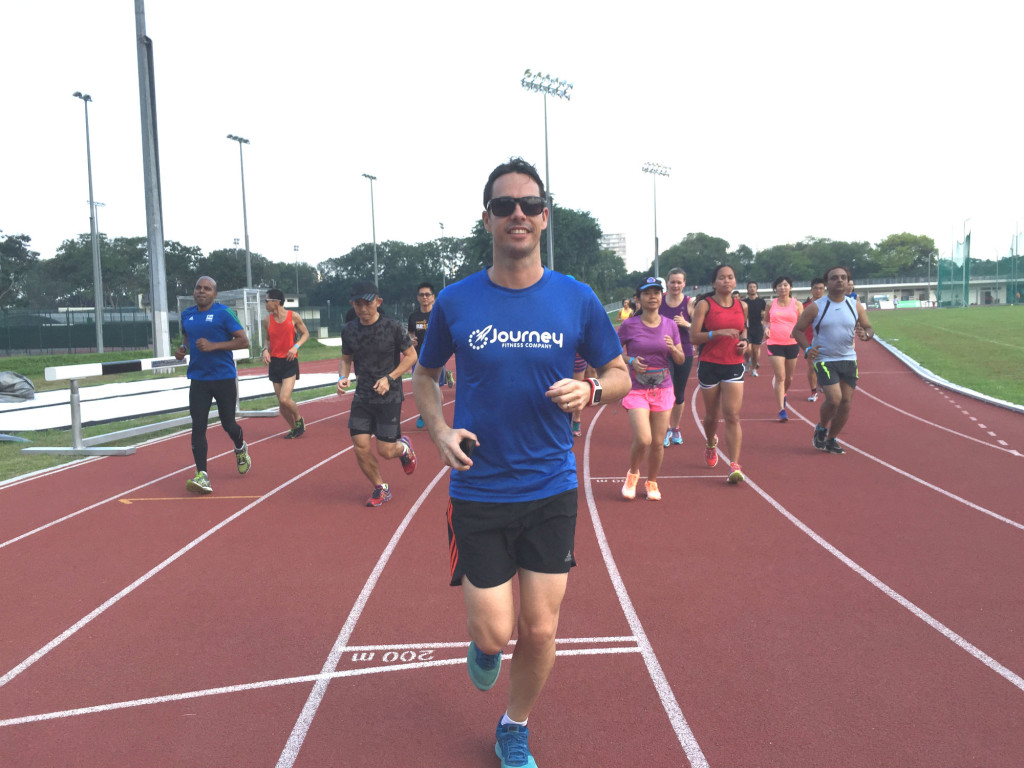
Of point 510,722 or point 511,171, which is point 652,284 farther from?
point 510,722

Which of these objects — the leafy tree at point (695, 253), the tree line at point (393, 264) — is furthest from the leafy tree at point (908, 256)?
the leafy tree at point (695, 253)

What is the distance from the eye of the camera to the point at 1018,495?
7.38 m

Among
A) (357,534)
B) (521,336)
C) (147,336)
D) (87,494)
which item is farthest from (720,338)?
(147,336)

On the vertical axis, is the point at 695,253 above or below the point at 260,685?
above

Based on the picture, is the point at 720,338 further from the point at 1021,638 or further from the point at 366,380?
the point at 1021,638

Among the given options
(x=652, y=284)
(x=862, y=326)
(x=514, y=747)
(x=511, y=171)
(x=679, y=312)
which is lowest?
(x=514, y=747)

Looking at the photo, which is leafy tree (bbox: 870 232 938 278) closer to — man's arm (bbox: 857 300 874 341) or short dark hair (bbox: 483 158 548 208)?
man's arm (bbox: 857 300 874 341)

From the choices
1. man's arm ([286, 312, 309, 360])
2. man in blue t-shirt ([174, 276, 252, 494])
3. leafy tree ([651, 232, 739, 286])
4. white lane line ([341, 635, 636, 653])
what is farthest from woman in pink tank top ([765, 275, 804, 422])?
leafy tree ([651, 232, 739, 286])

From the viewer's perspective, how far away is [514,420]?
2.89 metres

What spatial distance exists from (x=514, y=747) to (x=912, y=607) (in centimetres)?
279

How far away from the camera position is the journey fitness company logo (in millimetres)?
2854

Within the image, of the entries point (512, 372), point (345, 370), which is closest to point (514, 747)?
point (512, 372)

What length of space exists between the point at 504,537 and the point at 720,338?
18.5ft

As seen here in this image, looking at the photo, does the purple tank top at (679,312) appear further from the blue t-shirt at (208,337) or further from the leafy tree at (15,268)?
the leafy tree at (15,268)
